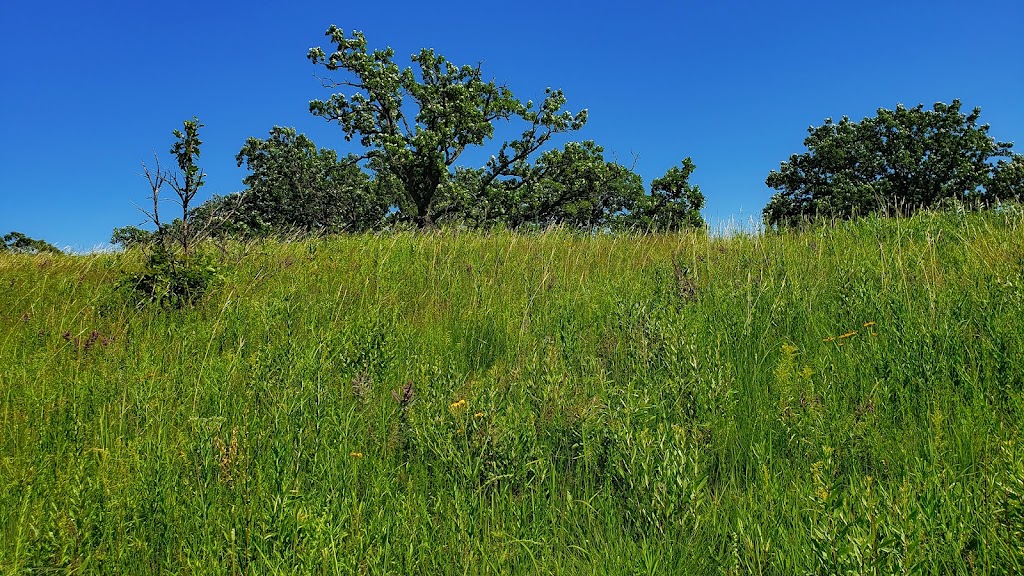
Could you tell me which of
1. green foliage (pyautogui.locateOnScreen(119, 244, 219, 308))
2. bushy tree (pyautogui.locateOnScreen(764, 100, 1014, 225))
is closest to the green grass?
green foliage (pyautogui.locateOnScreen(119, 244, 219, 308))

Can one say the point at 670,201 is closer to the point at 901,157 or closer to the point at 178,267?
the point at 901,157

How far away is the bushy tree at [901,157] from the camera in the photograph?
103 ft

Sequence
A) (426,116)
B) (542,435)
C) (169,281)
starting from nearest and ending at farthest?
(542,435) < (169,281) < (426,116)

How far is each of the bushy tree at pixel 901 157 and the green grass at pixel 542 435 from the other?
31.6m

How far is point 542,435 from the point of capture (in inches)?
101

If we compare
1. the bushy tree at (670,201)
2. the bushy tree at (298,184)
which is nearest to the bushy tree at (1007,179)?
the bushy tree at (670,201)

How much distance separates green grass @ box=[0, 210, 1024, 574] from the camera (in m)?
1.70

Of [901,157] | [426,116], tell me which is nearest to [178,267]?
[426,116]

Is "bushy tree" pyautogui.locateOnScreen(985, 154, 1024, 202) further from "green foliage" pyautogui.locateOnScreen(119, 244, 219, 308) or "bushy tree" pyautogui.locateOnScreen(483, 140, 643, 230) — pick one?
"green foliage" pyautogui.locateOnScreen(119, 244, 219, 308)

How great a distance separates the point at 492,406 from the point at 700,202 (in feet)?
90.9

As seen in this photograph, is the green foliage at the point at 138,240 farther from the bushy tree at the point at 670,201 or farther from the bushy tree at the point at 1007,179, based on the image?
the bushy tree at the point at 1007,179

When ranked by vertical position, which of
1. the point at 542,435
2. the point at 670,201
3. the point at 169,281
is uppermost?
the point at 670,201

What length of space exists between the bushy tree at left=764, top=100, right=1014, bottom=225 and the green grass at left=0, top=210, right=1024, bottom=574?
1246 inches

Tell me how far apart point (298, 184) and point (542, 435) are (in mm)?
29376
